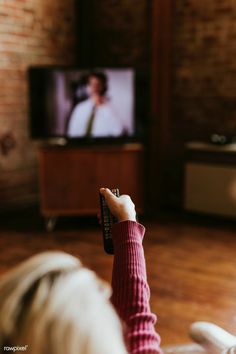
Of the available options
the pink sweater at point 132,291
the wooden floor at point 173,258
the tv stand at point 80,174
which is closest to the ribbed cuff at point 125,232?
the pink sweater at point 132,291

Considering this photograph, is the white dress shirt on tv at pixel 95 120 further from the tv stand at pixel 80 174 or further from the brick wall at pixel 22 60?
the brick wall at pixel 22 60

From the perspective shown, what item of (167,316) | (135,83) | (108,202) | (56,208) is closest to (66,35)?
(135,83)

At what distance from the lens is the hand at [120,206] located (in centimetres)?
115

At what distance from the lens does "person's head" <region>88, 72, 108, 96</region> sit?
13.3 feet

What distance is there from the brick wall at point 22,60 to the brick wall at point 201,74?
1.17 m

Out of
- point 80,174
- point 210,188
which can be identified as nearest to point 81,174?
point 80,174

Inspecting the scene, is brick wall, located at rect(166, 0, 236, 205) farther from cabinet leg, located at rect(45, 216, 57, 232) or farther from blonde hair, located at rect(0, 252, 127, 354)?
blonde hair, located at rect(0, 252, 127, 354)

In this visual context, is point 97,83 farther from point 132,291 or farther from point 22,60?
point 132,291

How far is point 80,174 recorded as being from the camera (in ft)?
13.4

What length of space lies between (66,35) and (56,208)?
6.26 feet

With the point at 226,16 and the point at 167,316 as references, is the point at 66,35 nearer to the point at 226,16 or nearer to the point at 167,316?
the point at 226,16

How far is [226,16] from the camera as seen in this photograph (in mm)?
4258

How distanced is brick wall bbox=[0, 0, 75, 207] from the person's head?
2.77 feet

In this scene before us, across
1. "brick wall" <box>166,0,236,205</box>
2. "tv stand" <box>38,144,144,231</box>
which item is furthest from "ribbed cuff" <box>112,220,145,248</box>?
"brick wall" <box>166,0,236,205</box>
